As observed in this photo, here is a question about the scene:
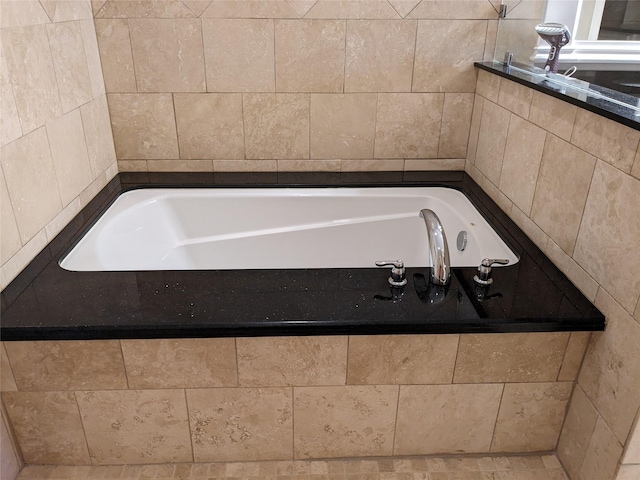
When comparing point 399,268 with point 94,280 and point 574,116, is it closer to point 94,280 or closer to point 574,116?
point 574,116

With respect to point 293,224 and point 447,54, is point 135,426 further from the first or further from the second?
point 447,54

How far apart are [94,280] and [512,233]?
1.38 m

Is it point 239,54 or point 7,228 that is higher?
point 239,54

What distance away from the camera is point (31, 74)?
1602 millimetres

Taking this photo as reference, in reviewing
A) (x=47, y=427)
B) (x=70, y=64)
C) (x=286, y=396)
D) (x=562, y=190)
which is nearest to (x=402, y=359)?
(x=286, y=396)

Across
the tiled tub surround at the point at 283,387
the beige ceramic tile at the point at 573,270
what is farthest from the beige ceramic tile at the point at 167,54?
the beige ceramic tile at the point at 573,270

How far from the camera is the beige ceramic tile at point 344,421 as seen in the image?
4.83ft

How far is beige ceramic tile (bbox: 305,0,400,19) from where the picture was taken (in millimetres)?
2121

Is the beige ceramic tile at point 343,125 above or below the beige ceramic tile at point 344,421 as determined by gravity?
above

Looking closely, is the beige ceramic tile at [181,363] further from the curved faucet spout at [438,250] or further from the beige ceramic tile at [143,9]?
the beige ceramic tile at [143,9]

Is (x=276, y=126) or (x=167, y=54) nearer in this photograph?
(x=167, y=54)

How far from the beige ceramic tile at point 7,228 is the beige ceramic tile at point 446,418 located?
3.88 feet

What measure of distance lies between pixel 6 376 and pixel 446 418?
48.4 inches

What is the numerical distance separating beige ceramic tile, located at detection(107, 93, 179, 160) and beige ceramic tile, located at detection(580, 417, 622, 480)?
193 cm
